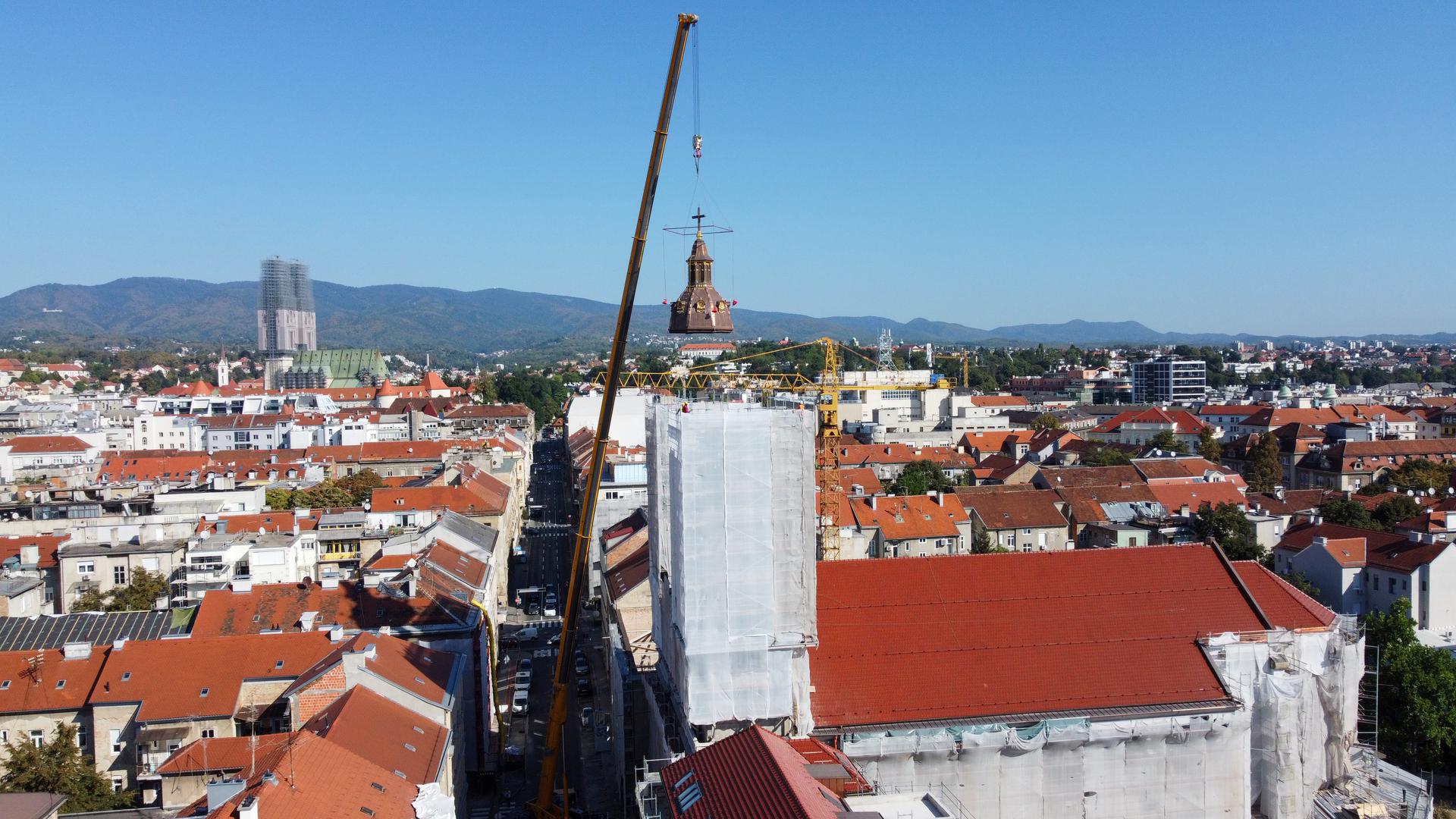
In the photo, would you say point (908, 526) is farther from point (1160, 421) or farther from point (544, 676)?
point (1160, 421)

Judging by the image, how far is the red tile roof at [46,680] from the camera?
3095cm

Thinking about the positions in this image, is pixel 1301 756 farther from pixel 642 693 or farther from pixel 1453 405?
pixel 1453 405

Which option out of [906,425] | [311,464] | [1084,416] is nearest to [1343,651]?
[311,464]

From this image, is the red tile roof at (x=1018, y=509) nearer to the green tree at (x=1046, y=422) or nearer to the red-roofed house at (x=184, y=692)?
the red-roofed house at (x=184, y=692)

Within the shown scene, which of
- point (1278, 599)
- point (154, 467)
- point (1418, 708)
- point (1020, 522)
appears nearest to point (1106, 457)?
point (1020, 522)

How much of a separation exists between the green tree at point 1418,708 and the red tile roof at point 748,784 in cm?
2297

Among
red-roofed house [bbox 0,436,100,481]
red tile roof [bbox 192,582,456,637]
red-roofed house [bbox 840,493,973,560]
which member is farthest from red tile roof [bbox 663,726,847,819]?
red-roofed house [bbox 0,436,100,481]

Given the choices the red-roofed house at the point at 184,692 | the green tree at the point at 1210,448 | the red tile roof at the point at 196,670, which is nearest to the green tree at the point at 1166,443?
the green tree at the point at 1210,448

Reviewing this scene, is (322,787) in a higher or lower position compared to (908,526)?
higher

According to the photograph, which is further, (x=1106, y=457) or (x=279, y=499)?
(x=1106, y=457)

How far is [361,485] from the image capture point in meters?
72.2

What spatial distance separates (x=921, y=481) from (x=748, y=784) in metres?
59.7

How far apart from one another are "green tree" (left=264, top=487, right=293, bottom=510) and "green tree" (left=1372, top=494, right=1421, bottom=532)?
201ft

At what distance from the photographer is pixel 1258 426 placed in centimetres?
11750
